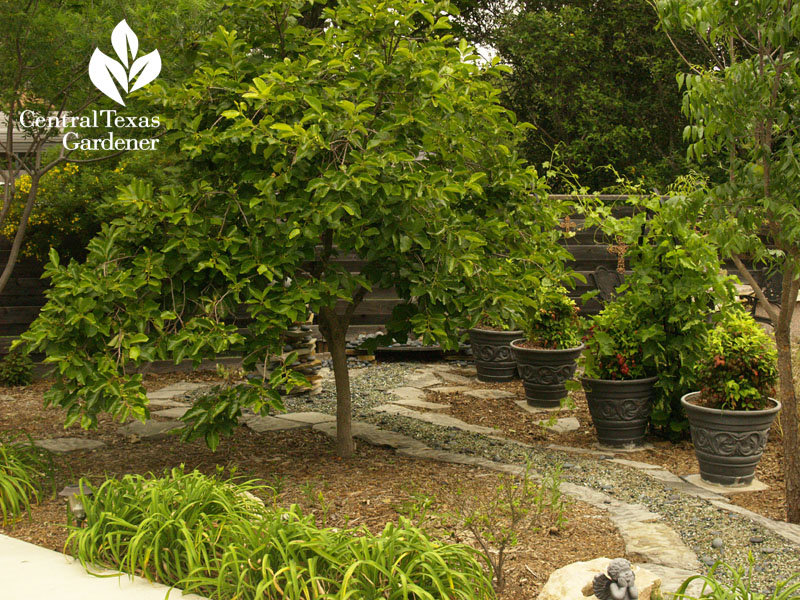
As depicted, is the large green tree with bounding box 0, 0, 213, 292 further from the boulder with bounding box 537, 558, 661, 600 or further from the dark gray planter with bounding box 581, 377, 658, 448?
the boulder with bounding box 537, 558, 661, 600

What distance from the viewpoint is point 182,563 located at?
309cm

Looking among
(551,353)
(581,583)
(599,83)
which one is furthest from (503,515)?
(599,83)

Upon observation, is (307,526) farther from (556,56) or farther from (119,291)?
(556,56)

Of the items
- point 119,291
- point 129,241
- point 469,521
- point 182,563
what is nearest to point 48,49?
point 129,241

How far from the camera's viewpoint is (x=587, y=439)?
5469 mm

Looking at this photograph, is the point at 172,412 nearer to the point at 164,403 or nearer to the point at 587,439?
the point at 164,403

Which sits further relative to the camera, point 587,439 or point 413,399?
point 413,399

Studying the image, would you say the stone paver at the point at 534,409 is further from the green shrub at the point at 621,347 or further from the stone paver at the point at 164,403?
the stone paver at the point at 164,403

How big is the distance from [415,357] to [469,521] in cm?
544

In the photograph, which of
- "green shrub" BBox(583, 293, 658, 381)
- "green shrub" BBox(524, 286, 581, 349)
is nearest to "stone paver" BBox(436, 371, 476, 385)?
"green shrub" BBox(524, 286, 581, 349)

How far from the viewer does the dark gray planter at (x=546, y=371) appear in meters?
6.28

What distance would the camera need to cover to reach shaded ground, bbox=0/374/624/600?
334 centimetres

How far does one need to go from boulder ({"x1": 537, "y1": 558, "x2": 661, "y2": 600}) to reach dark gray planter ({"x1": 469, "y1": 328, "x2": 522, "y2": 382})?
4.54 metres

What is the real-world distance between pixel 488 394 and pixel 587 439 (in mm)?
1573
